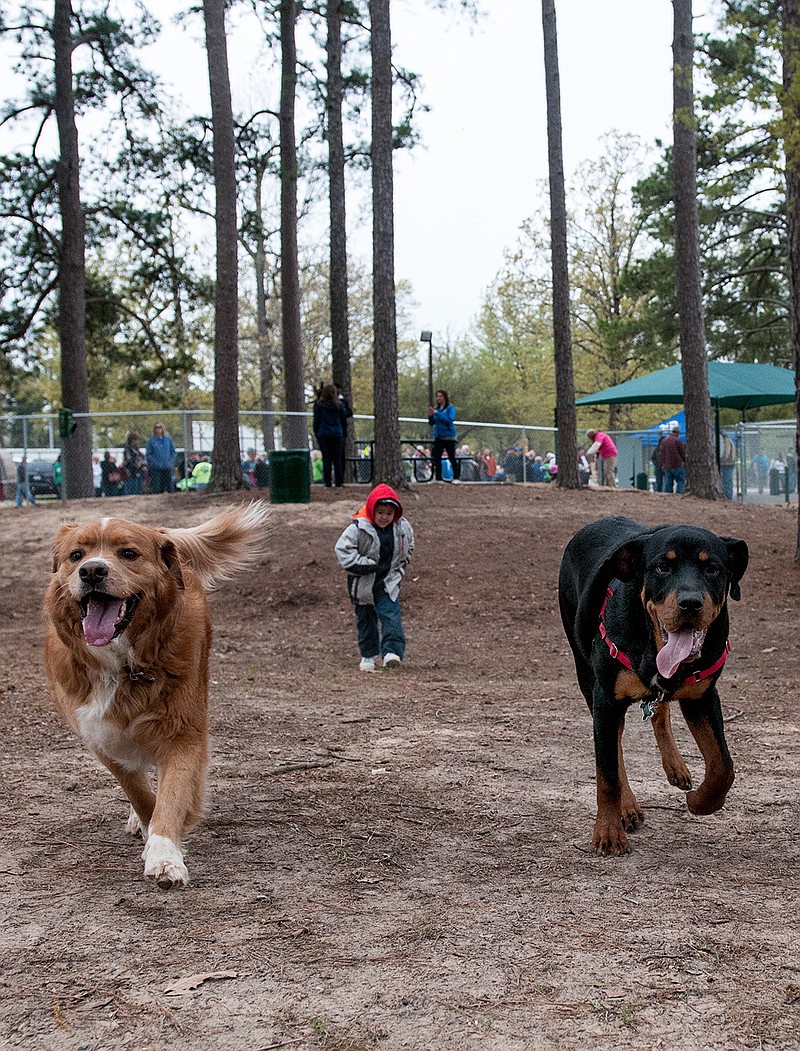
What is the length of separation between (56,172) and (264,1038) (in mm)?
23104

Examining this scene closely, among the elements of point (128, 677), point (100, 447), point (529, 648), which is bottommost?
point (529, 648)

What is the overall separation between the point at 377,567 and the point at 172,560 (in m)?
5.44

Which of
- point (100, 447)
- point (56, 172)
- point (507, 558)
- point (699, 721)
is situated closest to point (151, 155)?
point (56, 172)

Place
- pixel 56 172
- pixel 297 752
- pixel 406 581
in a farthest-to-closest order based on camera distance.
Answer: pixel 56 172 < pixel 406 581 < pixel 297 752

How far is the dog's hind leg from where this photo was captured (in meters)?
5.23

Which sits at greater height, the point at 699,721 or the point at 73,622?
the point at 73,622

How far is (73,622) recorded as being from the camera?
4719 millimetres

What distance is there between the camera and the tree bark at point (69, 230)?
22.6 m

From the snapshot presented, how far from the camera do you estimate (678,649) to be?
434cm

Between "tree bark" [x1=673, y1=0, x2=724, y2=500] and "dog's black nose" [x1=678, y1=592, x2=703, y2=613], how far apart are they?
56.8 ft

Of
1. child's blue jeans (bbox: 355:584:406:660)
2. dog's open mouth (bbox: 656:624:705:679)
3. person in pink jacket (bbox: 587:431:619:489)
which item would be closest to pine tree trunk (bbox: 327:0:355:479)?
person in pink jacket (bbox: 587:431:619:489)

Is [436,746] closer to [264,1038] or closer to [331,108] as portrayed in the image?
[264,1038]

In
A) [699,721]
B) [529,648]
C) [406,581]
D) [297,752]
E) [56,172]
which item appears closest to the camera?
[699,721]

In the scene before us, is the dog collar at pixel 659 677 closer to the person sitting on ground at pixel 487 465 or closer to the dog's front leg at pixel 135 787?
the dog's front leg at pixel 135 787
